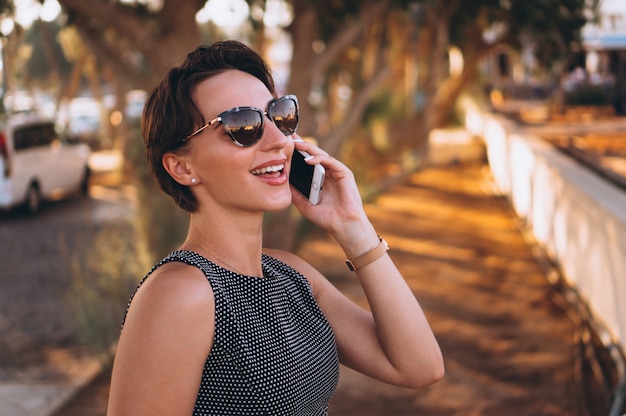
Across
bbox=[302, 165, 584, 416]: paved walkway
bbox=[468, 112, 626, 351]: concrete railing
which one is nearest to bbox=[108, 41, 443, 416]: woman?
bbox=[468, 112, 626, 351]: concrete railing

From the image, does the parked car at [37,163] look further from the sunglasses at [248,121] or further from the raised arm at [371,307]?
the sunglasses at [248,121]

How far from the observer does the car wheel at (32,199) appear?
50.7 feet

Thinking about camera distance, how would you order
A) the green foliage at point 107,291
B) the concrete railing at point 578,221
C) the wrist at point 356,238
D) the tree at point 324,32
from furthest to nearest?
the tree at point 324,32 < the green foliage at point 107,291 < the concrete railing at point 578,221 < the wrist at point 356,238

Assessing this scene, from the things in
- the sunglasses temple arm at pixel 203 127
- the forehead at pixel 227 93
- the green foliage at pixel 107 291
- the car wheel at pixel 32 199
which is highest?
the forehead at pixel 227 93

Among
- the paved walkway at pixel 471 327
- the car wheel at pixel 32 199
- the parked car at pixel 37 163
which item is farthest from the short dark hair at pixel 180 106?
the car wheel at pixel 32 199

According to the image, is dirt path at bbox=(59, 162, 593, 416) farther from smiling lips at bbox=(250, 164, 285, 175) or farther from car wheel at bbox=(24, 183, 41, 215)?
car wheel at bbox=(24, 183, 41, 215)

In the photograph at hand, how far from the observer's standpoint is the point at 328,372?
2.01 metres

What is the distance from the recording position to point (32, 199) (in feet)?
51.1

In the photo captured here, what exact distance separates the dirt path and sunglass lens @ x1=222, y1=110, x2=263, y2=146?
4041mm

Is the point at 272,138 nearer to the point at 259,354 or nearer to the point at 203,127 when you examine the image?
the point at 203,127

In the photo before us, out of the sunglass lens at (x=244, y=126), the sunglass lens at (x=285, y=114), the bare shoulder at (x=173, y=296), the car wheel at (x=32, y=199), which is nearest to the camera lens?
the bare shoulder at (x=173, y=296)

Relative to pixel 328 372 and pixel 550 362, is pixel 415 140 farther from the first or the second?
pixel 328 372

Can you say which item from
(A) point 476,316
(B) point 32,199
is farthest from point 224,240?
(B) point 32,199

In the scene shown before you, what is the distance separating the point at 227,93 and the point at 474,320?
19.9 ft
